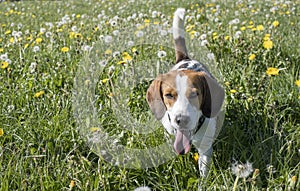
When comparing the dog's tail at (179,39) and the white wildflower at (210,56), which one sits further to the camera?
the white wildflower at (210,56)

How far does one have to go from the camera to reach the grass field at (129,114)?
2578 mm

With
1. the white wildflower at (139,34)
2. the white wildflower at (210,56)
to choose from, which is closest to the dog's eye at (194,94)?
the white wildflower at (210,56)

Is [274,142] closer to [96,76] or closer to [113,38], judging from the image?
[96,76]

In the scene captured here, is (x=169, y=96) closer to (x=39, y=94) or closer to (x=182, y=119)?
(x=182, y=119)

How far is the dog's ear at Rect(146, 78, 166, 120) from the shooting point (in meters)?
2.73

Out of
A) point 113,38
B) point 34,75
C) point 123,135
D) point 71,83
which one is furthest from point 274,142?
point 113,38

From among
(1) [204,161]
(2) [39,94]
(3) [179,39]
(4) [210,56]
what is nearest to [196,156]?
(1) [204,161]

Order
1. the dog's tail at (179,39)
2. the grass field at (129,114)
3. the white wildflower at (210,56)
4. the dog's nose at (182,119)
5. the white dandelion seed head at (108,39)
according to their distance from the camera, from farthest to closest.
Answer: the white dandelion seed head at (108,39) < the white wildflower at (210,56) < the dog's tail at (179,39) < the grass field at (129,114) < the dog's nose at (182,119)

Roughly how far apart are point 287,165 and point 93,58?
2382 mm

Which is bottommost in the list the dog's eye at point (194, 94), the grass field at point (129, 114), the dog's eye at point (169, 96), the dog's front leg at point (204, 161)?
the dog's front leg at point (204, 161)

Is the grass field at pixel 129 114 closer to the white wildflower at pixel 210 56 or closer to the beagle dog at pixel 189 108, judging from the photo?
the white wildflower at pixel 210 56

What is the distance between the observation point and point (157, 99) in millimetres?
2770

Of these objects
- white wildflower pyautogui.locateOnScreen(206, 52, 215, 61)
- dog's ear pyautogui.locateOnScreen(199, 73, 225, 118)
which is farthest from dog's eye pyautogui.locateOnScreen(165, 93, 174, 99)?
white wildflower pyautogui.locateOnScreen(206, 52, 215, 61)

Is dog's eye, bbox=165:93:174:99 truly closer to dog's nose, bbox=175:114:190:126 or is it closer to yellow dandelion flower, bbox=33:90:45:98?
dog's nose, bbox=175:114:190:126
